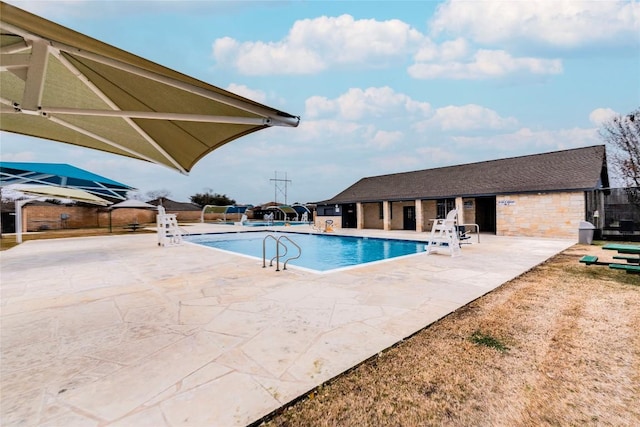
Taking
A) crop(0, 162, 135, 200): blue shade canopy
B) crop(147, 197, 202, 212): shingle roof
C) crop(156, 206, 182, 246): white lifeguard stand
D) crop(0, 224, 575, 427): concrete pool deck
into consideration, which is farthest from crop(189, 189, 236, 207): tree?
crop(0, 224, 575, 427): concrete pool deck

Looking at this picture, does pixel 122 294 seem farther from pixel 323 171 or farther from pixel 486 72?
pixel 323 171

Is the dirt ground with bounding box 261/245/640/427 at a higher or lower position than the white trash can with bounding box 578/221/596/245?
lower

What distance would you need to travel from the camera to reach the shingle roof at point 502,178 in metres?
14.2

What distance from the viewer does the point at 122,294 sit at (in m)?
4.93

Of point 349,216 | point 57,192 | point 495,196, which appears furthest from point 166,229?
point 495,196

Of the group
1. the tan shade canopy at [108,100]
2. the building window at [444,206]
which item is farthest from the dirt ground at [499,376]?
the building window at [444,206]

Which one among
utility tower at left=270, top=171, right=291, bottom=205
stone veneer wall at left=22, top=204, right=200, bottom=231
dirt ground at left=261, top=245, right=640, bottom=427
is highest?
utility tower at left=270, top=171, right=291, bottom=205

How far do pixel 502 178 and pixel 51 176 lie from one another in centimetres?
2320

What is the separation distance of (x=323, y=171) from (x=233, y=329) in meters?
47.1

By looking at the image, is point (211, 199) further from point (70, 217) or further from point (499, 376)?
point (499, 376)

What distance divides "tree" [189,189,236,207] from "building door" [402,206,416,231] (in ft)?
132

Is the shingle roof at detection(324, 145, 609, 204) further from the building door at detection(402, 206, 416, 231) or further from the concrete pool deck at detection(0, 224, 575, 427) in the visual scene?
the concrete pool deck at detection(0, 224, 575, 427)

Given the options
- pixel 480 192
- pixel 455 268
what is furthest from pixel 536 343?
pixel 480 192

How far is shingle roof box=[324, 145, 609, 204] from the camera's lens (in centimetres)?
1416
